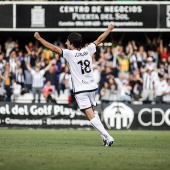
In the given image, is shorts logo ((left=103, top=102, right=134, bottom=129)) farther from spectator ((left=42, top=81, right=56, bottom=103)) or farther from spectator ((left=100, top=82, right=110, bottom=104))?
spectator ((left=42, top=81, right=56, bottom=103))

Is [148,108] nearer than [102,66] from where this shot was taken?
Yes

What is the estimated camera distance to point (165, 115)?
25.4 metres

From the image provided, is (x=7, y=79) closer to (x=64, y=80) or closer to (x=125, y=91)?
(x=64, y=80)

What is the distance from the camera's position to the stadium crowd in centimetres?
2738

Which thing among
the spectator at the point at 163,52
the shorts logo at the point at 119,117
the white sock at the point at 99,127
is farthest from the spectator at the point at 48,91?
the white sock at the point at 99,127

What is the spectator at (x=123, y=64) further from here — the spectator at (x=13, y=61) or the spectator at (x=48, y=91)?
the spectator at (x=13, y=61)

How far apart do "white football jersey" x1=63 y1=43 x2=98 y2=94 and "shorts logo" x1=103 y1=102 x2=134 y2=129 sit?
11.1 metres

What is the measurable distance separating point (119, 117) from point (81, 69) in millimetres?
11302

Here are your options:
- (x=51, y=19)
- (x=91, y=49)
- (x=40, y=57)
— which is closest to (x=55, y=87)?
(x=40, y=57)

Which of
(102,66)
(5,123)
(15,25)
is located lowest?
(5,123)

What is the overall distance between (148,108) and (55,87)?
4.90 metres

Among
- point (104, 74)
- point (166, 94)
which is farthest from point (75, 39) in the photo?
point (104, 74)

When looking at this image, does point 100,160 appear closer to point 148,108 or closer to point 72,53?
point 72,53

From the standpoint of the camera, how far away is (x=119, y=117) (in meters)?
25.5
